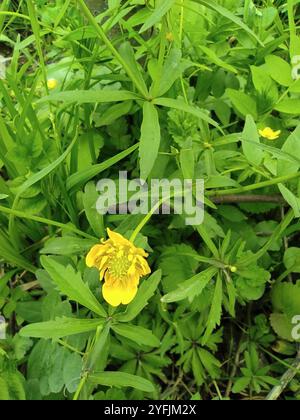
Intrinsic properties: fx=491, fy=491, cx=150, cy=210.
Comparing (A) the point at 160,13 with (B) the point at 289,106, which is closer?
Answer: (A) the point at 160,13

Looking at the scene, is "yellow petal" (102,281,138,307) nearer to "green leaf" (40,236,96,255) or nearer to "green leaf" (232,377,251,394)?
"green leaf" (40,236,96,255)

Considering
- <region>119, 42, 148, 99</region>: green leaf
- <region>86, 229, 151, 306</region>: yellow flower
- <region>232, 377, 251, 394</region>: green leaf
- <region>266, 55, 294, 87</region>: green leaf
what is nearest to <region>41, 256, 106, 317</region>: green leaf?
<region>86, 229, 151, 306</region>: yellow flower

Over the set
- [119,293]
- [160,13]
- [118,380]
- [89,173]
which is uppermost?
[160,13]

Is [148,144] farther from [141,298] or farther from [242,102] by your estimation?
[242,102]

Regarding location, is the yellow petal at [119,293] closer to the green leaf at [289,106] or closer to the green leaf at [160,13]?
the green leaf at [160,13]

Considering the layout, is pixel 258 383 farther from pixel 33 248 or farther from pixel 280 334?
pixel 33 248

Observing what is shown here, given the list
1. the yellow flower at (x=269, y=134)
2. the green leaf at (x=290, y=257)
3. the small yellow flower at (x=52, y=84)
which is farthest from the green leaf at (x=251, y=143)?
the small yellow flower at (x=52, y=84)

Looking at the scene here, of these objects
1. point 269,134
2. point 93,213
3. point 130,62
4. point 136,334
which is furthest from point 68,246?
point 269,134
